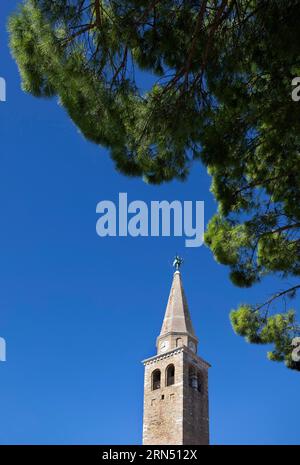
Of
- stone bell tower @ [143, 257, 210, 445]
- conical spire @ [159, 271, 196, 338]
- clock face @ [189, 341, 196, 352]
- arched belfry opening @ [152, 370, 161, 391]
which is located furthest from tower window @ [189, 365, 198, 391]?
conical spire @ [159, 271, 196, 338]

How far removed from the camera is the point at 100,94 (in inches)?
238

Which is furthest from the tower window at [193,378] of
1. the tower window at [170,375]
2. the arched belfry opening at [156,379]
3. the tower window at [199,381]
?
the arched belfry opening at [156,379]

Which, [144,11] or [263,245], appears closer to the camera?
[144,11]

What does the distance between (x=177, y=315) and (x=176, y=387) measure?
4050 millimetres

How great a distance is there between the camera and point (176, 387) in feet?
74.5

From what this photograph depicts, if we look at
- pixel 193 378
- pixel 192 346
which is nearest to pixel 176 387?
pixel 193 378

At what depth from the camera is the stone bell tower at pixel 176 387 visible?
2172 centimetres

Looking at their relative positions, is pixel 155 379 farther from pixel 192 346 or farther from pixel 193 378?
pixel 192 346

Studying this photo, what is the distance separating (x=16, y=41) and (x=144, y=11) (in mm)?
1421

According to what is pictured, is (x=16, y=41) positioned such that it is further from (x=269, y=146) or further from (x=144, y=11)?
(x=269, y=146)

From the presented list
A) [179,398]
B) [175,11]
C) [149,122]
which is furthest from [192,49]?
[179,398]

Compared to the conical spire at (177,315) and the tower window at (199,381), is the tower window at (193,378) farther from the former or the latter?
the conical spire at (177,315)
